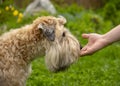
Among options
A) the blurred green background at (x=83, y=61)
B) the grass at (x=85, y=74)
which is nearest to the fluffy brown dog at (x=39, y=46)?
the blurred green background at (x=83, y=61)

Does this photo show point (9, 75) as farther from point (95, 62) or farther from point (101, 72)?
point (95, 62)

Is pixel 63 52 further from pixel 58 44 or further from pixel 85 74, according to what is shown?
pixel 85 74

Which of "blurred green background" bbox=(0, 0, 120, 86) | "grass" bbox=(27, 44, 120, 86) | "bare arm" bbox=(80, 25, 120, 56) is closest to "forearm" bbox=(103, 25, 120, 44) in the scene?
"bare arm" bbox=(80, 25, 120, 56)

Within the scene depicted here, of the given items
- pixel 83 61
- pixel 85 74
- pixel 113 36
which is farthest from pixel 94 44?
pixel 83 61

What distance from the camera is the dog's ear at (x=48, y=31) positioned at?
6.44 m

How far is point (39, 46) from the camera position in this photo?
6594 mm

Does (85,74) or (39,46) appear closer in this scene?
(39,46)

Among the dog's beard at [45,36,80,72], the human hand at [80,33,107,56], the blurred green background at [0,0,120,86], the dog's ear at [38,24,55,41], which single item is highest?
the dog's ear at [38,24,55,41]

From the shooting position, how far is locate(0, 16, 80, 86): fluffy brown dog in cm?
645

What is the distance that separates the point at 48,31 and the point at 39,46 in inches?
11.7

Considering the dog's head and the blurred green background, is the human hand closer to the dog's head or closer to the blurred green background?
the dog's head

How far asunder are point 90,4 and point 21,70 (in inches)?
562

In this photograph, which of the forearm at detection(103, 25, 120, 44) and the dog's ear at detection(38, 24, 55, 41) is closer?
the dog's ear at detection(38, 24, 55, 41)

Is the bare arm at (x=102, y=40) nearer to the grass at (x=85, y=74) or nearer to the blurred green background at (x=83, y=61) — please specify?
the blurred green background at (x=83, y=61)
